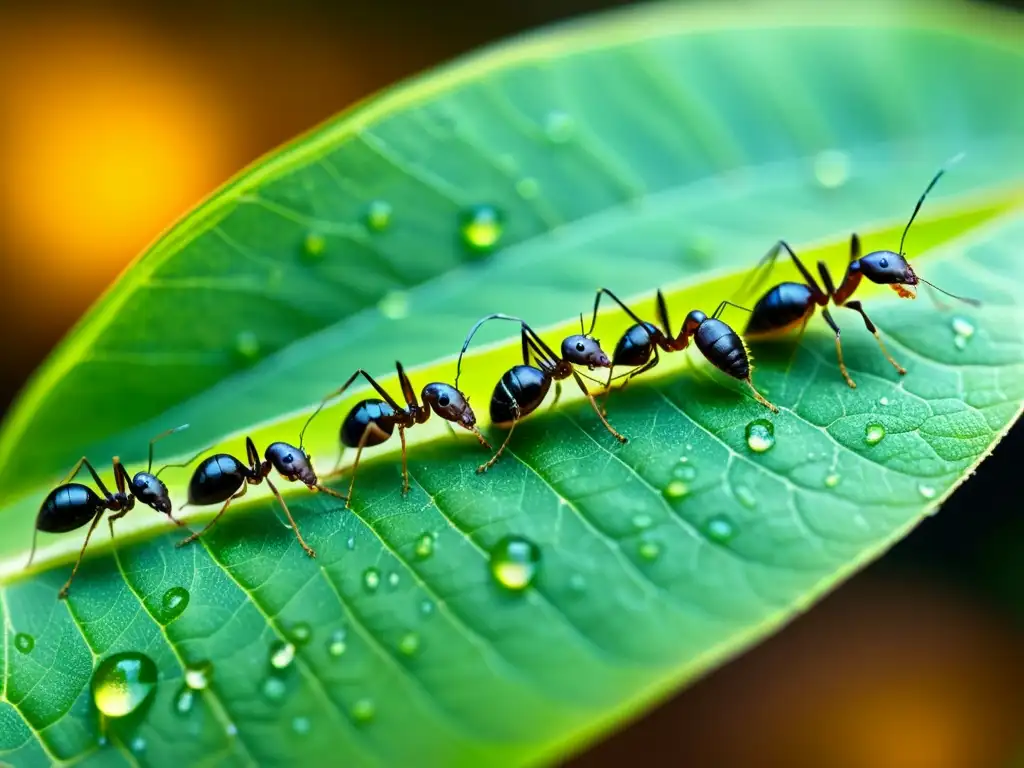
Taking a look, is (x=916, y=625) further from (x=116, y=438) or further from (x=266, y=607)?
(x=116, y=438)

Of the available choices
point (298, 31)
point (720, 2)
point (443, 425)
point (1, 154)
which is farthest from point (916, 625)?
point (1, 154)

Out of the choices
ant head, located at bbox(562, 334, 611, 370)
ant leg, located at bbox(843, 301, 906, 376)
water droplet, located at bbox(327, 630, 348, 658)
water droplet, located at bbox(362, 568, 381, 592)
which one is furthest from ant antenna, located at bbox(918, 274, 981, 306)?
water droplet, located at bbox(327, 630, 348, 658)

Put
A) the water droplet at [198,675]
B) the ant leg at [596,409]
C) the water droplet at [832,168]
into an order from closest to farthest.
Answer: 1. the water droplet at [198,675]
2. the ant leg at [596,409]
3. the water droplet at [832,168]

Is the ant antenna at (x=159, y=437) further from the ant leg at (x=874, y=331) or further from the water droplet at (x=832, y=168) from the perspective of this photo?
the water droplet at (x=832, y=168)

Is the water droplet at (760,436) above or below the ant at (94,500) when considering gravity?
below

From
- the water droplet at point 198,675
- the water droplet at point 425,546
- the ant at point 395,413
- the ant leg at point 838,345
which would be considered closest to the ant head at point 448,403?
the ant at point 395,413
